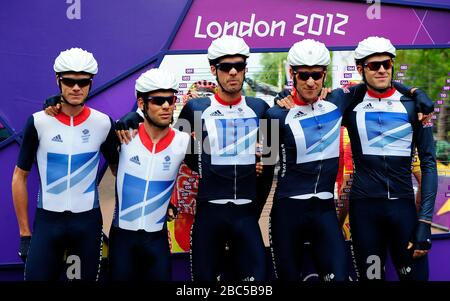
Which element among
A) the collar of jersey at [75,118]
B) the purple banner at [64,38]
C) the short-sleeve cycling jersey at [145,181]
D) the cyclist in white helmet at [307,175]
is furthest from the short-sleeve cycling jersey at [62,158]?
the cyclist in white helmet at [307,175]

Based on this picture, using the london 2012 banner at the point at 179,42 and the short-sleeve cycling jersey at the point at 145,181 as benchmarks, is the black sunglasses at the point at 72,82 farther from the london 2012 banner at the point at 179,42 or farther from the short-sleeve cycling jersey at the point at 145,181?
the london 2012 banner at the point at 179,42

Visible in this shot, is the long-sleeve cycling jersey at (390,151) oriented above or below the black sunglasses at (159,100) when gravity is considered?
below

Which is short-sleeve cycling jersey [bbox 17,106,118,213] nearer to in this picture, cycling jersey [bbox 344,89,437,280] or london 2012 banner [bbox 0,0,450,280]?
london 2012 banner [bbox 0,0,450,280]

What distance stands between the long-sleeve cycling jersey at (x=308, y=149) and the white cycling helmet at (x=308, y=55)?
0.35m

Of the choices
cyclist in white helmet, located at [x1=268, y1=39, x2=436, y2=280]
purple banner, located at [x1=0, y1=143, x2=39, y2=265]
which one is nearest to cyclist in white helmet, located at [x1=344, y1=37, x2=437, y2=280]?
cyclist in white helmet, located at [x1=268, y1=39, x2=436, y2=280]

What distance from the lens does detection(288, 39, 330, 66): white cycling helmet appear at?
5.04 metres

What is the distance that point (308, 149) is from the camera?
5.12m

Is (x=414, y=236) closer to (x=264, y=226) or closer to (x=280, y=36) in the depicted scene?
(x=264, y=226)

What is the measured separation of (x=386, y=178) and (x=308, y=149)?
68 centimetres

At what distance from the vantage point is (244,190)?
16.8 ft

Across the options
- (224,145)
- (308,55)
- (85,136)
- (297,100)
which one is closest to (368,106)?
(297,100)

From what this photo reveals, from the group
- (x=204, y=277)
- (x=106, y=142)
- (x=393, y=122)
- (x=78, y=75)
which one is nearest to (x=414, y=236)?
(x=393, y=122)

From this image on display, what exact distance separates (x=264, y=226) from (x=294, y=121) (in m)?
1.24

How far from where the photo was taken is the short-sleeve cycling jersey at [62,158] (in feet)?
16.6
